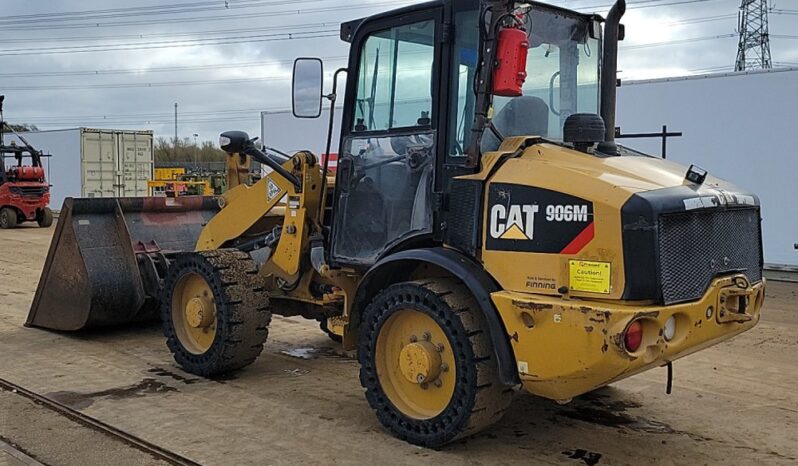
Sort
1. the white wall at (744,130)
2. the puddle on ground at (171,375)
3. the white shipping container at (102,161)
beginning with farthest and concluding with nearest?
the white shipping container at (102,161) → the white wall at (744,130) → the puddle on ground at (171,375)

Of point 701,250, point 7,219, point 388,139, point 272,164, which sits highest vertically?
point 388,139

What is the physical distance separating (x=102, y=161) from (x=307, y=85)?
953 inches

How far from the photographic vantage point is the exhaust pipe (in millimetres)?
4892

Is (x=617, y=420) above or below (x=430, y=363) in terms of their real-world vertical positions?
below

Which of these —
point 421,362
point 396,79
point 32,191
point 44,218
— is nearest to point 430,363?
point 421,362

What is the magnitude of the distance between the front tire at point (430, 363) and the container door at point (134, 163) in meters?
24.8

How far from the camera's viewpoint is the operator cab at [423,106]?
475 centimetres

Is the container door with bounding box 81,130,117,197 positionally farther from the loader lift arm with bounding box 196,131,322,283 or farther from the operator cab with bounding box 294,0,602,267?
the operator cab with bounding box 294,0,602,267

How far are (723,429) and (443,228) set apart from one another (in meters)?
2.24

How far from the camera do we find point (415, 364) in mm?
4641

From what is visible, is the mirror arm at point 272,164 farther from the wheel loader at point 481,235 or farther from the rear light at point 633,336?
the rear light at point 633,336

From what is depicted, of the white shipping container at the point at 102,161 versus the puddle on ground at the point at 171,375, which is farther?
the white shipping container at the point at 102,161

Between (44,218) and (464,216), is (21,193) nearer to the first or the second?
(44,218)

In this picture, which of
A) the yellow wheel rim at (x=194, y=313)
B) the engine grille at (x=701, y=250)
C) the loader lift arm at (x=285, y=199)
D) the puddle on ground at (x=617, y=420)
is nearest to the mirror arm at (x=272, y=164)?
the loader lift arm at (x=285, y=199)
